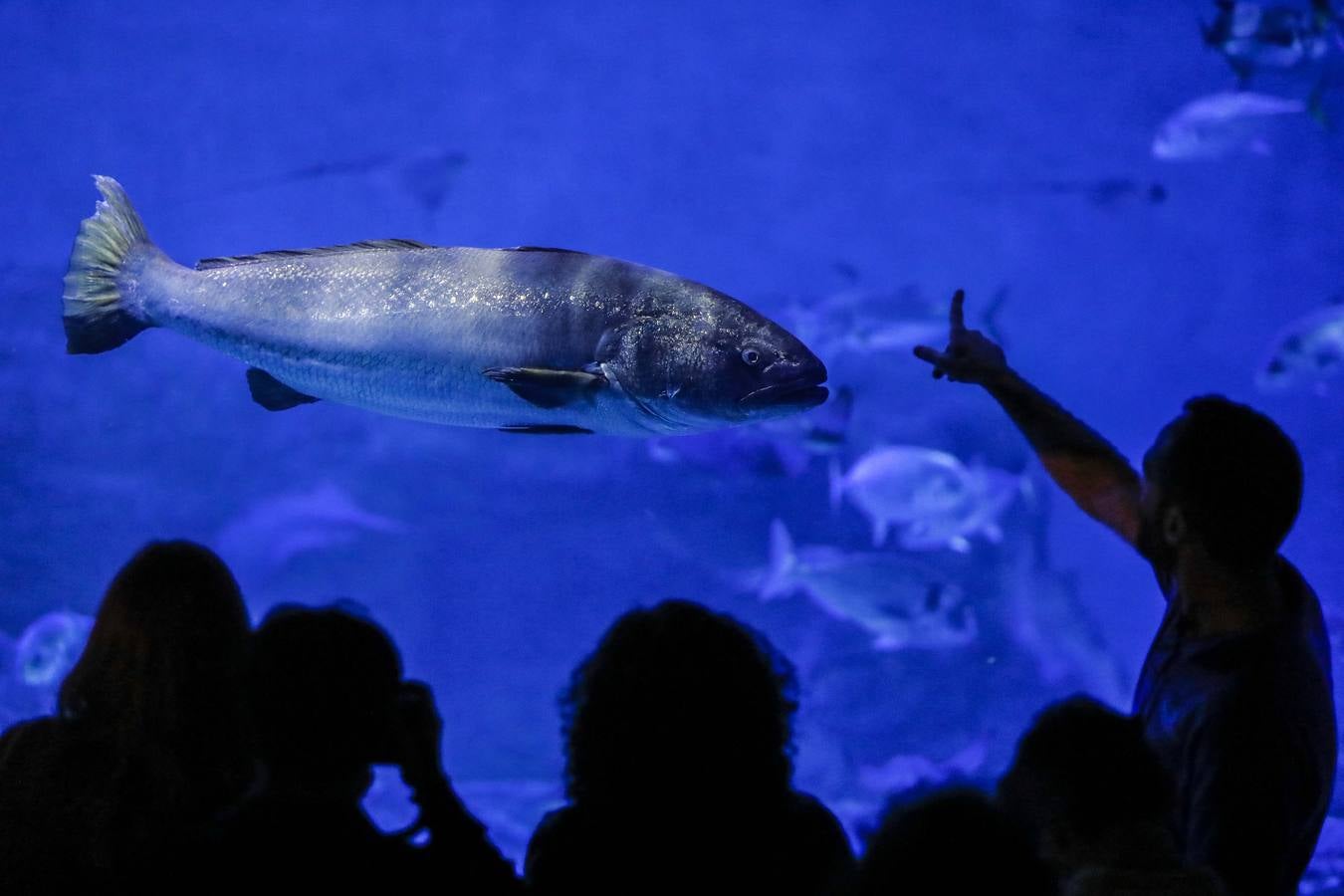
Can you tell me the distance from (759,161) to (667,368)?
11.3m

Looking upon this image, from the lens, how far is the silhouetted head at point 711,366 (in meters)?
2.47

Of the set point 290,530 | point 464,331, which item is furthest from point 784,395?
point 290,530

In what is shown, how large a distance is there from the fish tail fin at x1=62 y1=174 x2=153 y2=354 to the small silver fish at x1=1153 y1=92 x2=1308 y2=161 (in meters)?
8.00

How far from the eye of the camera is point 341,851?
1473mm

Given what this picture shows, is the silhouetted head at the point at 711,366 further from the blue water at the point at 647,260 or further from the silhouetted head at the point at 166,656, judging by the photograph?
the blue water at the point at 647,260

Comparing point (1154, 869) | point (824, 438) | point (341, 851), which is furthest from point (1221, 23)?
point (341, 851)

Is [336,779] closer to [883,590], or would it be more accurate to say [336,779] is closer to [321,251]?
[321,251]

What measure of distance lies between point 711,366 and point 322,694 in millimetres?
1286

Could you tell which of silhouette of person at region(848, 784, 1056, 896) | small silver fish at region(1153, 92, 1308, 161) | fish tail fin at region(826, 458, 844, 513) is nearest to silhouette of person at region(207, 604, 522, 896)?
silhouette of person at region(848, 784, 1056, 896)

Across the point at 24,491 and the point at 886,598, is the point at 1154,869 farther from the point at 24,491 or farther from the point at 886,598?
the point at 24,491

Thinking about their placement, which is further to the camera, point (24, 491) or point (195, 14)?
point (195, 14)

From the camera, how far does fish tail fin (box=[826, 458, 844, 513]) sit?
731 cm

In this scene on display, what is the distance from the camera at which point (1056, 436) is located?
2.01 meters

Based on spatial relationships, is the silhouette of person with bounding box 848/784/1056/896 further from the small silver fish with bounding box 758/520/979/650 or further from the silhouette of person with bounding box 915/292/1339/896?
the small silver fish with bounding box 758/520/979/650
